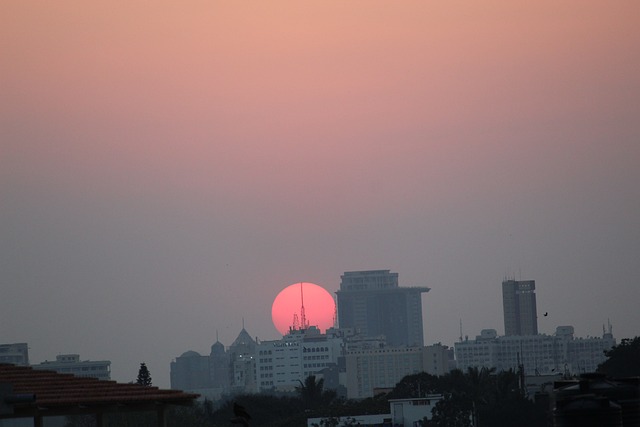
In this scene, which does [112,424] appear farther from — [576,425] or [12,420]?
[576,425]

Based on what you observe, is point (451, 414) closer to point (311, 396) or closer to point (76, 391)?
point (311, 396)

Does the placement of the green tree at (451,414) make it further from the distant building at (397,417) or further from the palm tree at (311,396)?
the palm tree at (311,396)

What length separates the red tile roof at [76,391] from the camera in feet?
67.9

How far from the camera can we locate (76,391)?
2148cm

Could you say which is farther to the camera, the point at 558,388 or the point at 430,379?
the point at 430,379

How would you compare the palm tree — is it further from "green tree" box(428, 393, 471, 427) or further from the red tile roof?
the red tile roof

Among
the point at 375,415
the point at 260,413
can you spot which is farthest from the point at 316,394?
the point at 375,415

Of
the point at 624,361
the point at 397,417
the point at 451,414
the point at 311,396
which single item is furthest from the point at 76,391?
the point at 311,396

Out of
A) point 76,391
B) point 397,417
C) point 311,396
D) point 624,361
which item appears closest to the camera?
point 76,391

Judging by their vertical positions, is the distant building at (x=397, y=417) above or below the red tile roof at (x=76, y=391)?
below

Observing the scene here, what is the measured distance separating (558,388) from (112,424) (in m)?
42.7

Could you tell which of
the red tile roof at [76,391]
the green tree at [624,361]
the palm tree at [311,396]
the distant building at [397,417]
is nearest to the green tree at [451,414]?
the distant building at [397,417]

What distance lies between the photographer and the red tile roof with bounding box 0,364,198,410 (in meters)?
20.7

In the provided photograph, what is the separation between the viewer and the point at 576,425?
56.7ft
